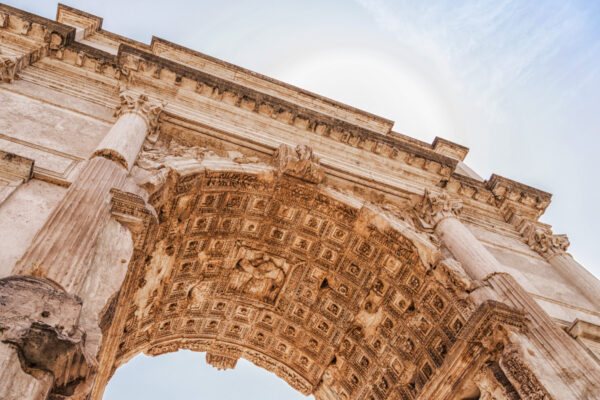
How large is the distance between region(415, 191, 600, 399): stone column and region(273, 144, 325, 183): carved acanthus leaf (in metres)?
3.03

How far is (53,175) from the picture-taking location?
6957 mm

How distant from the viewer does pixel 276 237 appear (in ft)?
34.3

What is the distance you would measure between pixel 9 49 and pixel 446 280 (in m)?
10.7

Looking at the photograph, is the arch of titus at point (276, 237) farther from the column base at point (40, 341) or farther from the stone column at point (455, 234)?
the column base at point (40, 341)

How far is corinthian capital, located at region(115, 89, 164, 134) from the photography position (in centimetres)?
945

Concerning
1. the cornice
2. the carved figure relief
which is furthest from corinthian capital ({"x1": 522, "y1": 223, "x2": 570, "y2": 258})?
the carved figure relief

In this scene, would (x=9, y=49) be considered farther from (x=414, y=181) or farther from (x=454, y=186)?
(x=454, y=186)

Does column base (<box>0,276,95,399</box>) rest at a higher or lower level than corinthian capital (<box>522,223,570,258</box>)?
lower

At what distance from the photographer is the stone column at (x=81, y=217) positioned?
15.8 ft

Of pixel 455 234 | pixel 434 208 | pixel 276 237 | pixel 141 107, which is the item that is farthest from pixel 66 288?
pixel 434 208

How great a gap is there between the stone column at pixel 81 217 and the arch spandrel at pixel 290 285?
638 millimetres

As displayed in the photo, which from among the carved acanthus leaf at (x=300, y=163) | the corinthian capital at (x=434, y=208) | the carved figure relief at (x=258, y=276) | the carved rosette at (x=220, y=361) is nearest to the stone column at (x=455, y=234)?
the corinthian capital at (x=434, y=208)

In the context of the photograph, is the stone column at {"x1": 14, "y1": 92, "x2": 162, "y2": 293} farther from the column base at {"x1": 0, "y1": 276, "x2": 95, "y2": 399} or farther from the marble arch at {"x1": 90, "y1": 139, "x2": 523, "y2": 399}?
the column base at {"x1": 0, "y1": 276, "x2": 95, "y2": 399}

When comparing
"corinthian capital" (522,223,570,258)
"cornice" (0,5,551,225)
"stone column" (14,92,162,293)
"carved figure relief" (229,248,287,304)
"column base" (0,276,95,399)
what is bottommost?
"column base" (0,276,95,399)
